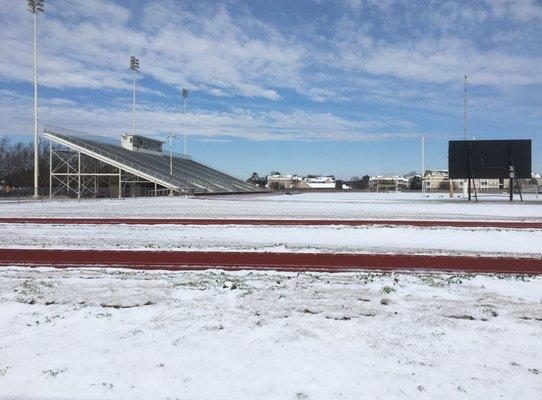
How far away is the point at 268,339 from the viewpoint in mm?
5141

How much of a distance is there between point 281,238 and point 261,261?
13.6 ft

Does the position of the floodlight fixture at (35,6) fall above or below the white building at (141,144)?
above

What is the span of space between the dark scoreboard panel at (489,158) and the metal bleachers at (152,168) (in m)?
30.5

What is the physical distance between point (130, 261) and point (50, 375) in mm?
5591

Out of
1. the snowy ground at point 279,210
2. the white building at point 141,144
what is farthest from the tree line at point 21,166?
the snowy ground at point 279,210

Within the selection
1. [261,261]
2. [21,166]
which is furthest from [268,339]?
[21,166]

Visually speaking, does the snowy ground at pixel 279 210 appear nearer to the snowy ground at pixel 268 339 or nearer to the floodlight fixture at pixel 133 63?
the snowy ground at pixel 268 339

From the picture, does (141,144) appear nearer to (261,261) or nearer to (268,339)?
(261,261)

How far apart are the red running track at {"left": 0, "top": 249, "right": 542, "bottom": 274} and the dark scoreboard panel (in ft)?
95.0

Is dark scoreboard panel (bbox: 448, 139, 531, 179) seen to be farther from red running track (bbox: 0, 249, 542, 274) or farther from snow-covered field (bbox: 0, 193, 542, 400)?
snow-covered field (bbox: 0, 193, 542, 400)

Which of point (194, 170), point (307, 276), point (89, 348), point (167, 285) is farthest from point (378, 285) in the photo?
point (194, 170)

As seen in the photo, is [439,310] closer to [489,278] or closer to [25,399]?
[489,278]

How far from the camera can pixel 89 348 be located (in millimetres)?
4953

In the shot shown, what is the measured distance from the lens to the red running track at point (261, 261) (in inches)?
364
